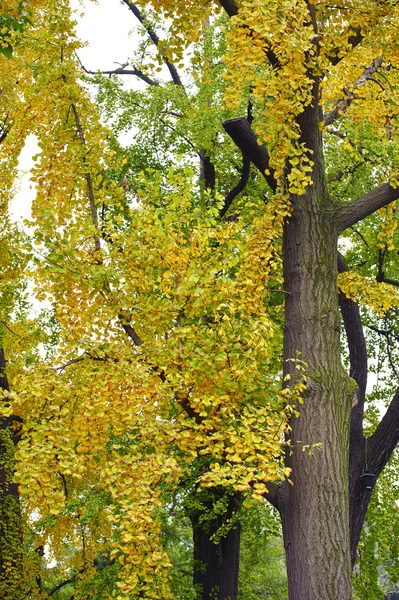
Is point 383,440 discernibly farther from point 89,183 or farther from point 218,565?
point 89,183

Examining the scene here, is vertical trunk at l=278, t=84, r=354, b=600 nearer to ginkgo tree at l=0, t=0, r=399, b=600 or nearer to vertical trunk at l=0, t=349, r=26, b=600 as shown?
ginkgo tree at l=0, t=0, r=399, b=600

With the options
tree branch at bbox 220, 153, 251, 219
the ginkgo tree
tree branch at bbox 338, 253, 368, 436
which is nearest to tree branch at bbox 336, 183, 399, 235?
the ginkgo tree

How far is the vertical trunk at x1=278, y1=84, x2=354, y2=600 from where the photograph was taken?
19.5 ft

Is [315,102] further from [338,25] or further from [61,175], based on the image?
[61,175]

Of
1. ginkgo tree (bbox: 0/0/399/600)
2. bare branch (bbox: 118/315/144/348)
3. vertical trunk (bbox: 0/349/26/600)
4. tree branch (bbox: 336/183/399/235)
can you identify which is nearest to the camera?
ginkgo tree (bbox: 0/0/399/600)

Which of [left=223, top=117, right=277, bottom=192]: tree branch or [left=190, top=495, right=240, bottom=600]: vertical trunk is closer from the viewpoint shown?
[left=223, top=117, right=277, bottom=192]: tree branch

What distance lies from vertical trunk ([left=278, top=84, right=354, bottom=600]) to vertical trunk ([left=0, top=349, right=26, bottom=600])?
6871mm

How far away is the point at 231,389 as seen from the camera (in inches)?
239

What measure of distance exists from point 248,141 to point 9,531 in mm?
8206

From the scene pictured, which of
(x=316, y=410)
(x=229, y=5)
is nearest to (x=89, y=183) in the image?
(x=229, y=5)

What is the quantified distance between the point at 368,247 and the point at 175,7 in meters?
7.59

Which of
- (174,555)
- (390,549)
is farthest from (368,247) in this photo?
(174,555)

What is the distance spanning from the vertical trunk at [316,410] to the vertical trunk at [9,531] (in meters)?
6.87

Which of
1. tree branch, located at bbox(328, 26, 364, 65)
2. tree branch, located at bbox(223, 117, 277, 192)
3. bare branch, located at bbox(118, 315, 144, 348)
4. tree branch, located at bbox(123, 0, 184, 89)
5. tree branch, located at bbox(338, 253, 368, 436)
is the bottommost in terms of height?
bare branch, located at bbox(118, 315, 144, 348)
